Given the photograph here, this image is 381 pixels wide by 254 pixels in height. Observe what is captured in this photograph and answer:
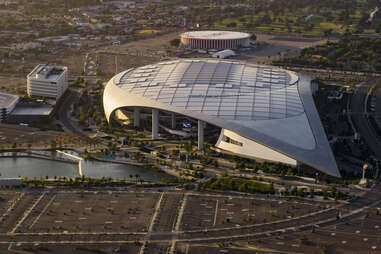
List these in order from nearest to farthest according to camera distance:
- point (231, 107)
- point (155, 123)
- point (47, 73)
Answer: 1. point (231, 107)
2. point (155, 123)
3. point (47, 73)

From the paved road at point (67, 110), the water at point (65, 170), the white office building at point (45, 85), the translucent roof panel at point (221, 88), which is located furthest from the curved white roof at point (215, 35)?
the water at point (65, 170)

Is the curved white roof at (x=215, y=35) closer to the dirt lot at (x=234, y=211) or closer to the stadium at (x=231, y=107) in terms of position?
the stadium at (x=231, y=107)

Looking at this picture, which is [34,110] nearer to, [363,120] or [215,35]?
[363,120]

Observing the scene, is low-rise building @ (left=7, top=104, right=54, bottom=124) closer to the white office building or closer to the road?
the white office building

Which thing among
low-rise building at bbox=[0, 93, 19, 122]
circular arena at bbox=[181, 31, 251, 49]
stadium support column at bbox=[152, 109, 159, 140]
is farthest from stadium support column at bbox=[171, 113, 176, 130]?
circular arena at bbox=[181, 31, 251, 49]

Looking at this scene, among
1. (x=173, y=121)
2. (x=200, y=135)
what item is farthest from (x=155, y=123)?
(x=200, y=135)

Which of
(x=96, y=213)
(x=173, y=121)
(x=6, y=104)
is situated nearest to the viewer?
(x=96, y=213)

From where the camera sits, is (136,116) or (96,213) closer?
(96,213)

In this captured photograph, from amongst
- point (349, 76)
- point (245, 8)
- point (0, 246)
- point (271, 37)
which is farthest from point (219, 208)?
point (245, 8)
